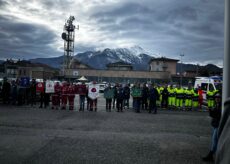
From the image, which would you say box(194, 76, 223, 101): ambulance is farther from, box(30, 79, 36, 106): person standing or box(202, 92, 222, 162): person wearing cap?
box(30, 79, 36, 106): person standing

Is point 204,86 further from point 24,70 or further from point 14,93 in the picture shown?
point 24,70

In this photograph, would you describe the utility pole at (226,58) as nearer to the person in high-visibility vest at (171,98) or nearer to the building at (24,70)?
the person in high-visibility vest at (171,98)

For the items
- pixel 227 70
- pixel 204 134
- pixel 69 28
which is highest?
pixel 69 28

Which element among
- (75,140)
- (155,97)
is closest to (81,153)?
(75,140)

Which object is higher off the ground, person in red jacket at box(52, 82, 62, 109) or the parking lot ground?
person in red jacket at box(52, 82, 62, 109)

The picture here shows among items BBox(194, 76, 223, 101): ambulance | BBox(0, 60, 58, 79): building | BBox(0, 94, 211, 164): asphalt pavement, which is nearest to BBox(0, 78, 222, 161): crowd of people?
BBox(194, 76, 223, 101): ambulance

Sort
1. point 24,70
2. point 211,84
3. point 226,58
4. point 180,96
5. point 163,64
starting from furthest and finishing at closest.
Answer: point 163,64
point 24,70
point 211,84
point 180,96
point 226,58

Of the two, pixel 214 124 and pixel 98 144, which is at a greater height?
pixel 214 124

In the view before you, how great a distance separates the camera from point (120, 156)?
18.4 ft

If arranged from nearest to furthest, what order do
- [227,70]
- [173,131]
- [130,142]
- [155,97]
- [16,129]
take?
[227,70] → [130,142] → [16,129] → [173,131] → [155,97]

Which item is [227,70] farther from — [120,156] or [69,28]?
[69,28]

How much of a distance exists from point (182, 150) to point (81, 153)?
312 cm

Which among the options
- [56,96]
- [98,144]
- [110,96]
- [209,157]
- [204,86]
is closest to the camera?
[209,157]

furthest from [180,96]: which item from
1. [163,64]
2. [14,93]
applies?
[163,64]
